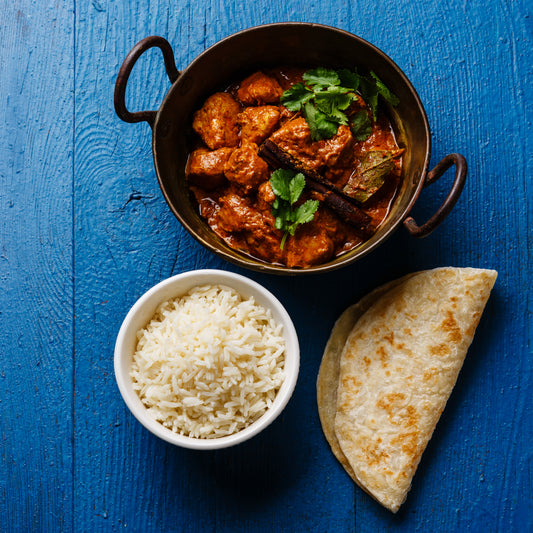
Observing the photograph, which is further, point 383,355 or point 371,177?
point 383,355

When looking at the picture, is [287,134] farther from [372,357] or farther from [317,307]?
[372,357]

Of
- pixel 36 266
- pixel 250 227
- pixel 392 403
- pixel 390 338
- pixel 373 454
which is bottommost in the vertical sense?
pixel 373 454

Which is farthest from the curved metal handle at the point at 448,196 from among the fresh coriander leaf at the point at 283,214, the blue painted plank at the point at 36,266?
the blue painted plank at the point at 36,266

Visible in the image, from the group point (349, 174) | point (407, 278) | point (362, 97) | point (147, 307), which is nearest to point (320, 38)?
point (362, 97)

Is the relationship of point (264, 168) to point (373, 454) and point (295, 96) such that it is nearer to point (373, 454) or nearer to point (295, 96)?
point (295, 96)

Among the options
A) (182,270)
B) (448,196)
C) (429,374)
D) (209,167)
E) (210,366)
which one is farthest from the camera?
(182,270)

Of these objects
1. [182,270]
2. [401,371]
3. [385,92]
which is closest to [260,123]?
[385,92]

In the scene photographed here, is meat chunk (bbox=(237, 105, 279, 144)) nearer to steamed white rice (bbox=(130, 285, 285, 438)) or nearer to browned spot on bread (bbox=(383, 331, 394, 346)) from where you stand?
steamed white rice (bbox=(130, 285, 285, 438))
